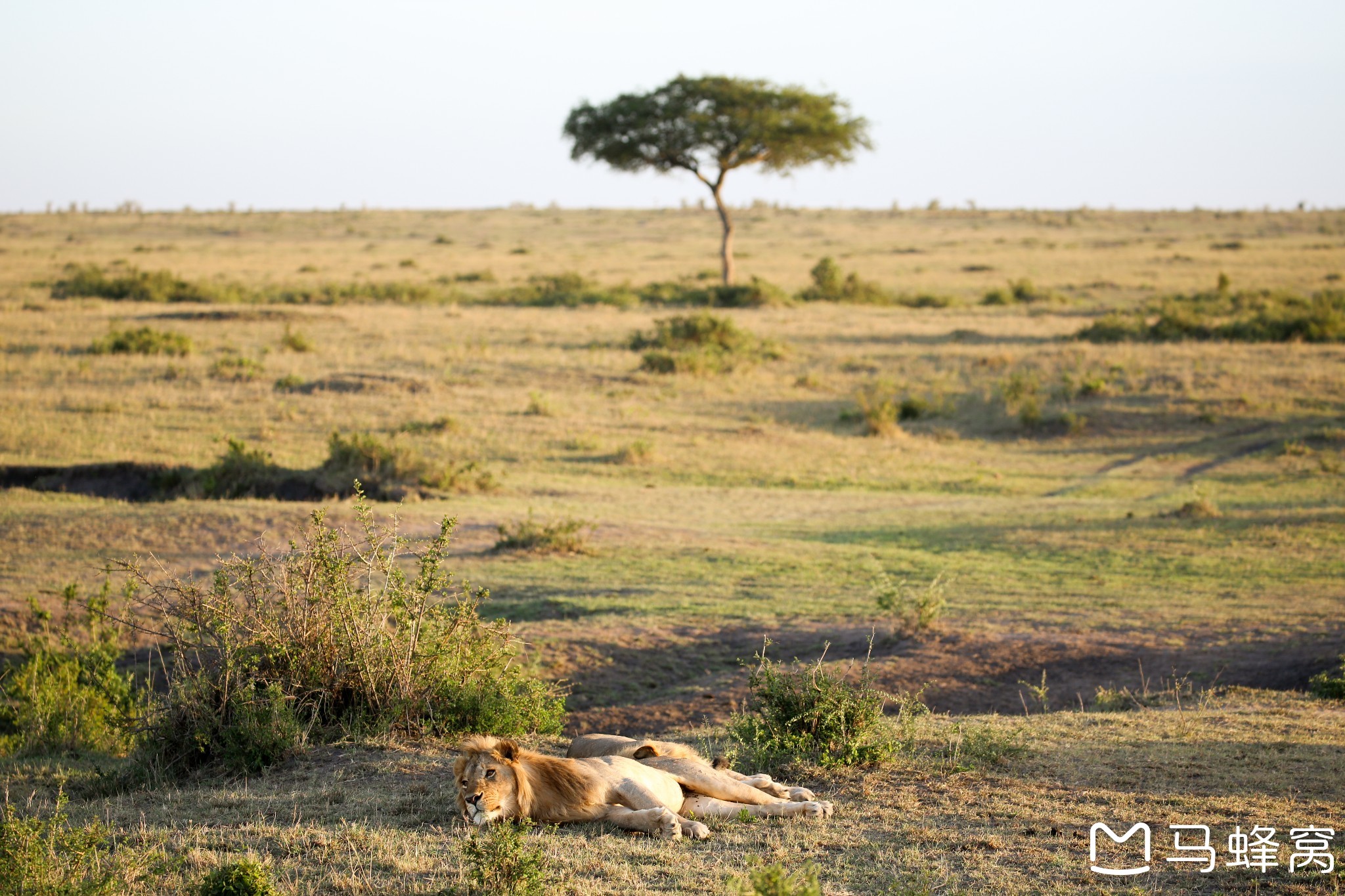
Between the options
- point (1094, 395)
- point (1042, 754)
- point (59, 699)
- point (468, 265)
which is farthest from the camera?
point (468, 265)

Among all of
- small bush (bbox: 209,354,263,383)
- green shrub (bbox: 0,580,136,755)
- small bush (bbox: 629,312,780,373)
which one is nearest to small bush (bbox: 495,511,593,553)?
green shrub (bbox: 0,580,136,755)

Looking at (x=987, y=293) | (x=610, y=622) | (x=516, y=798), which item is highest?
(x=987, y=293)

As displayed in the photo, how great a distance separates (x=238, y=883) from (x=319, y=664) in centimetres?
248

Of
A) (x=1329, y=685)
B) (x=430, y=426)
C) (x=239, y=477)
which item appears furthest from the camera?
(x=430, y=426)

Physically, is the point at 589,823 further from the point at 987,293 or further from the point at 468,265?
A: the point at 468,265

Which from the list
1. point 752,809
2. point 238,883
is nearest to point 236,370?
point 752,809

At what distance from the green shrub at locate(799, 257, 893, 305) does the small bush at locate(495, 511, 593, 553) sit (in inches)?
1064

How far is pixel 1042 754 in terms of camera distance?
612 centimetres

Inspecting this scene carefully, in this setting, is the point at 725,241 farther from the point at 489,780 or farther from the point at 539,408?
the point at 489,780

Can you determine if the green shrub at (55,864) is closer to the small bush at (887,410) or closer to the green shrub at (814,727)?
the green shrub at (814,727)

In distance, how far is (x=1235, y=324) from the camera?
2814cm

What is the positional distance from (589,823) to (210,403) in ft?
54.3

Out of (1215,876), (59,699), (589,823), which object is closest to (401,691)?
(589,823)

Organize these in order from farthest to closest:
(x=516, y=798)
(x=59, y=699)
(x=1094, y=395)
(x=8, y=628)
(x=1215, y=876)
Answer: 1. (x=1094, y=395)
2. (x=8, y=628)
3. (x=59, y=699)
4. (x=516, y=798)
5. (x=1215, y=876)
